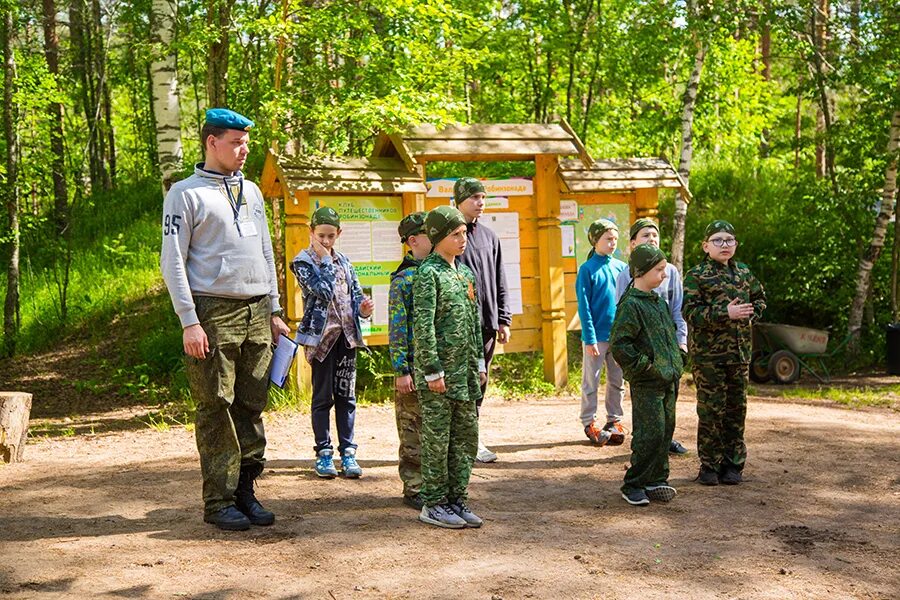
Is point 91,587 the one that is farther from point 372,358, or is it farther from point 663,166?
point 663,166

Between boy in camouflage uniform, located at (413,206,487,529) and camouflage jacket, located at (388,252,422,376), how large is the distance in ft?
0.68

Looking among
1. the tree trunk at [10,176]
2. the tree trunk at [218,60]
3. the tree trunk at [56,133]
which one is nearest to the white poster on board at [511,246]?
the tree trunk at [218,60]

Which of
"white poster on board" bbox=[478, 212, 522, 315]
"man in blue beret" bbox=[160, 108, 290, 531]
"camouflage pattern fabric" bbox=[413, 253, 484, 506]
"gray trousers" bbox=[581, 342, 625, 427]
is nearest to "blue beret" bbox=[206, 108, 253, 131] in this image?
"man in blue beret" bbox=[160, 108, 290, 531]

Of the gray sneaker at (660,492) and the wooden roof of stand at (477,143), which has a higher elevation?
the wooden roof of stand at (477,143)

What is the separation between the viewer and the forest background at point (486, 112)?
11.4 meters

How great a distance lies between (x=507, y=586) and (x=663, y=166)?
8383 mm

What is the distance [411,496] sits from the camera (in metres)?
5.86

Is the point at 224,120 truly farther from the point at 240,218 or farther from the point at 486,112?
the point at 486,112

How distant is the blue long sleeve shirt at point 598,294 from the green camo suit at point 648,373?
5.36ft

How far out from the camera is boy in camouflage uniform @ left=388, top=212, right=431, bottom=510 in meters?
5.52

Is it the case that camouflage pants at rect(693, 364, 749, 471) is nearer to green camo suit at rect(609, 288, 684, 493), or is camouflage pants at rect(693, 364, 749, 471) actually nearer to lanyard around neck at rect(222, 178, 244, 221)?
green camo suit at rect(609, 288, 684, 493)

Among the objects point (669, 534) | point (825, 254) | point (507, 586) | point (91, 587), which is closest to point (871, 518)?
point (669, 534)

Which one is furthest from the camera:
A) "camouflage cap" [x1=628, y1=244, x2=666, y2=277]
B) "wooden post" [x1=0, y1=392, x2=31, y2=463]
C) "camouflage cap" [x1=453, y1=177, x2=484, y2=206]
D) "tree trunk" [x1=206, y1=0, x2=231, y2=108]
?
"tree trunk" [x1=206, y1=0, x2=231, y2=108]

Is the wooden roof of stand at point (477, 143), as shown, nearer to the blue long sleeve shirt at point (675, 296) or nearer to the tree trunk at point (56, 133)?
the blue long sleeve shirt at point (675, 296)
